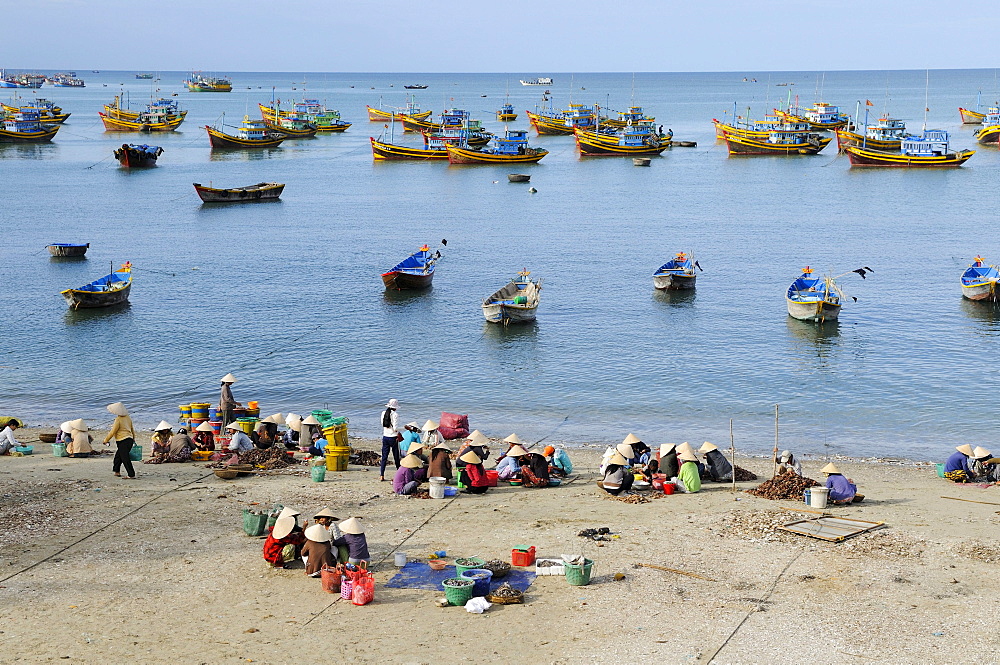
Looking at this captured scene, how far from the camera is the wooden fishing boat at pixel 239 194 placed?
70.2m

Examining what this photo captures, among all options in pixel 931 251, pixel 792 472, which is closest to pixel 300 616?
pixel 792 472

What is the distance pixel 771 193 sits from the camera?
75.2 metres

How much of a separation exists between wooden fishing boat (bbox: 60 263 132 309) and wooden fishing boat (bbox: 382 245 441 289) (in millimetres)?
10050

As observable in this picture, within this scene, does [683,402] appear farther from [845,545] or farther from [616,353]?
[845,545]

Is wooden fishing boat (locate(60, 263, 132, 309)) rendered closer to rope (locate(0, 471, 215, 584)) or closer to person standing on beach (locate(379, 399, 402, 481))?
rope (locate(0, 471, 215, 584))

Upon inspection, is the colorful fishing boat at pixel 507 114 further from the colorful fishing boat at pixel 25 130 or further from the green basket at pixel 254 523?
the green basket at pixel 254 523

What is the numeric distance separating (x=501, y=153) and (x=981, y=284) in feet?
202

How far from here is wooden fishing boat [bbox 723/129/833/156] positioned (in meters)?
100

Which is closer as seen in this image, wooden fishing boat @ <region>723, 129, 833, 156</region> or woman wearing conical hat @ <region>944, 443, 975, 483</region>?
woman wearing conical hat @ <region>944, 443, 975, 483</region>

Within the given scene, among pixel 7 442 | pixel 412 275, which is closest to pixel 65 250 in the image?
pixel 412 275

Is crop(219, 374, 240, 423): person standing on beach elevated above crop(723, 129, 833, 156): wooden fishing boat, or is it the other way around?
crop(723, 129, 833, 156): wooden fishing boat

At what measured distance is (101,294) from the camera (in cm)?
3866

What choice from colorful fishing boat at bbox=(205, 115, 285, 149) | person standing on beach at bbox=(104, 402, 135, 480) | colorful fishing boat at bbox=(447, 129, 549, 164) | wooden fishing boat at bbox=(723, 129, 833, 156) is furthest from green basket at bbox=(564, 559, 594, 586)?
colorful fishing boat at bbox=(205, 115, 285, 149)

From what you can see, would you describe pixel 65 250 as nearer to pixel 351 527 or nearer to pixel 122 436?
pixel 122 436
